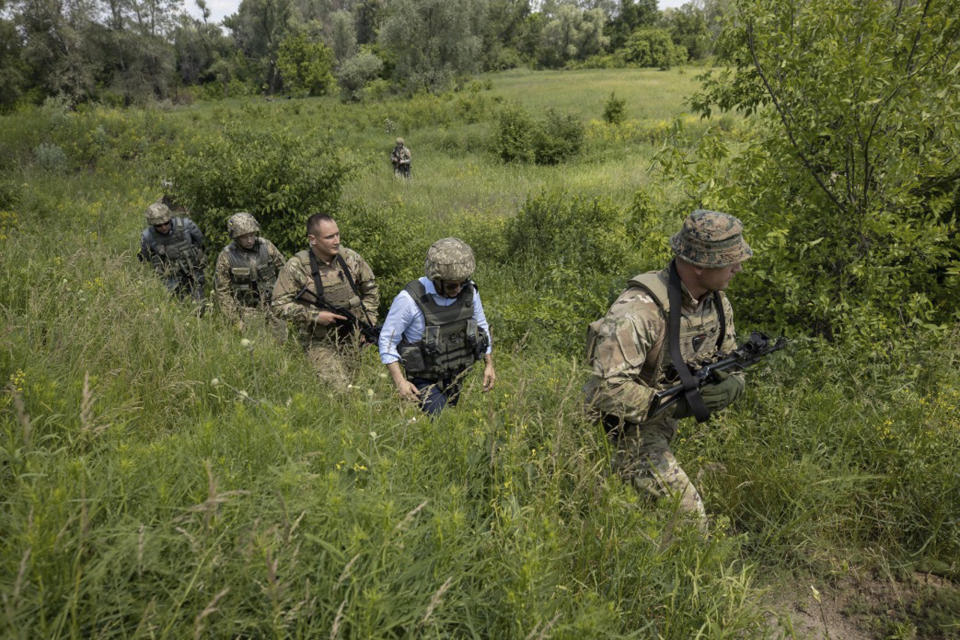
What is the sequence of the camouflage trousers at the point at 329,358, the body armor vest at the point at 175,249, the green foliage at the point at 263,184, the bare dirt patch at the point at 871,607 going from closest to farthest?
1. the bare dirt patch at the point at 871,607
2. the camouflage trousers at the point at 329,358
3. the body armor vest at the point at 175,249
4. the green foliage at the point at 263,184

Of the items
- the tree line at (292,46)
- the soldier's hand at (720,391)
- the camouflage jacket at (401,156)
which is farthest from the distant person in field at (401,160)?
the tree line at (292,46)

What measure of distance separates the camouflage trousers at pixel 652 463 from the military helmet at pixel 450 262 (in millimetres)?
1348

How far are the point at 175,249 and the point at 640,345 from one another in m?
5.76

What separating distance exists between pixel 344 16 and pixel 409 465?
231ft

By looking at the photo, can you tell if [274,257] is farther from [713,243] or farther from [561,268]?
[713,243]

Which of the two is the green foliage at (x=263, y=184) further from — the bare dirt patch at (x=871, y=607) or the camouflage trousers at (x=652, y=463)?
the bare dirt patch at (x=871, y=607)

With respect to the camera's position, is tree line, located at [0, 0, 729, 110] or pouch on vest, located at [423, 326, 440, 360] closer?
pouch on vest, located at [423, 326, 440, 360]

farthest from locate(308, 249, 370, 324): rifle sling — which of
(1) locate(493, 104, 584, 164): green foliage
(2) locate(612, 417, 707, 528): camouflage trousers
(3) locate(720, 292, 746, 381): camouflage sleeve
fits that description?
(1) locate(493, 104, 584, 164): green foliage

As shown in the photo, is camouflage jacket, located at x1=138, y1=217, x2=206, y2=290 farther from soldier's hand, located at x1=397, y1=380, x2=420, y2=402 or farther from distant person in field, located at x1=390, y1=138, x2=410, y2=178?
distant person in field, located at x1=390, y1=138, x2=410, y2=178

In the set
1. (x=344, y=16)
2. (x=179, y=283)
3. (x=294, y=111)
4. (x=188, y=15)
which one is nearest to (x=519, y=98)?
(x=294, y=111)

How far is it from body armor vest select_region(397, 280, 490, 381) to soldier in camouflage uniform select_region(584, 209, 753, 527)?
104cm

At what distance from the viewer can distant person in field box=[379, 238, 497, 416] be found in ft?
11.2

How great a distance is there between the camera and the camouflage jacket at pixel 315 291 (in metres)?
4.48

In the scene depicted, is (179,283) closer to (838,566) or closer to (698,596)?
(698,596)
